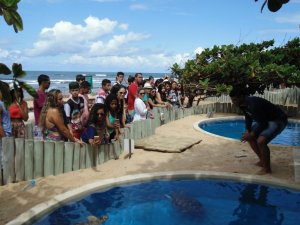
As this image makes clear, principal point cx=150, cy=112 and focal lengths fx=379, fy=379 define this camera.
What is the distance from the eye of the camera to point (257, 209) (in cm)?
568

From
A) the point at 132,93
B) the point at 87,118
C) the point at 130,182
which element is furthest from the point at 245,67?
the point at 130,182

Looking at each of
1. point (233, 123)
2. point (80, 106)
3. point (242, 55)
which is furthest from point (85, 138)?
point (242, 55)

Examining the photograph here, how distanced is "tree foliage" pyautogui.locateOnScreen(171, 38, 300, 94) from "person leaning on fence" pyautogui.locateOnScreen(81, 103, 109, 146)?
25.4ft

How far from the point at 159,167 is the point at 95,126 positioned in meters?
1.43

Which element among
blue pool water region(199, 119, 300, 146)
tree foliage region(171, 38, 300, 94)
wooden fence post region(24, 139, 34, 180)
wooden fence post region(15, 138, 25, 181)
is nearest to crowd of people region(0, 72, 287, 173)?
wooden fence post region(15, 138, 25, 181)

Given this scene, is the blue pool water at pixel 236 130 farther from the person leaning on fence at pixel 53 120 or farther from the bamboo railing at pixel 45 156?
the person leaning on fence at pixel 53 120

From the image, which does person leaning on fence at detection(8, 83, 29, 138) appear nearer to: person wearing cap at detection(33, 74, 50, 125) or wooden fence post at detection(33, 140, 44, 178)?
person wearing cap at detection(33, 74, 50, 125)

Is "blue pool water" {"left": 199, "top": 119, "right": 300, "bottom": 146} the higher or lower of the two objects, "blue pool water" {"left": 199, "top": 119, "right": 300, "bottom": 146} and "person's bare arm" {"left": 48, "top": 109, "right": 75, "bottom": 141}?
the lower

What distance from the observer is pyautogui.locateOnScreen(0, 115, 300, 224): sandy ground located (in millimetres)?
5391

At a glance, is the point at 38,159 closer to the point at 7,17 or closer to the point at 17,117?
the point at 17,117

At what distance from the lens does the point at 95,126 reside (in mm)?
6980

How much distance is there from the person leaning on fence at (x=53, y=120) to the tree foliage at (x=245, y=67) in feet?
28.0

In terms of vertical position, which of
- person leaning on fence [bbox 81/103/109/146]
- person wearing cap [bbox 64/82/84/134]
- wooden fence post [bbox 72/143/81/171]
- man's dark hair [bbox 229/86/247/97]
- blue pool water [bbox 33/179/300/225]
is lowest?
blue pool water [bbox 33/179/300/225]

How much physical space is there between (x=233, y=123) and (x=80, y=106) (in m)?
8.43
